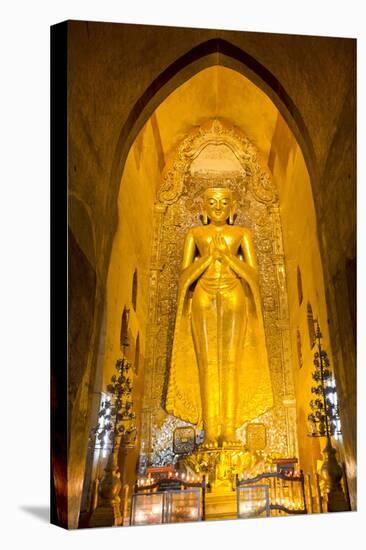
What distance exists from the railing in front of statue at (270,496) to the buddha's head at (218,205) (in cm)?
274

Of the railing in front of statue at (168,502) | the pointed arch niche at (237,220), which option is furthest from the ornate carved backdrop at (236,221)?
the railing in front of statue at (168,502)

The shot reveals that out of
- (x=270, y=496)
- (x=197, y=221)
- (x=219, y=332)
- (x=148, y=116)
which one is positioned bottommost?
(x=270, y=496)

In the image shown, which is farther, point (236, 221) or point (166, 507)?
point (236, 221)

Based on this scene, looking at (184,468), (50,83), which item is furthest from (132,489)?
(50,83)

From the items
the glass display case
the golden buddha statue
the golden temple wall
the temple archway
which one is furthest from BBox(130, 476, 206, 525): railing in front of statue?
the golden temple wall

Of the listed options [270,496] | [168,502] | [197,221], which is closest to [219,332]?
[197,221]

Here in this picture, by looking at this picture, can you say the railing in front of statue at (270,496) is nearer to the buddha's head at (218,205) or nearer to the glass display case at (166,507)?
the glass display case at (166,507)

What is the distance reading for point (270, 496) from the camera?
41.1 feet

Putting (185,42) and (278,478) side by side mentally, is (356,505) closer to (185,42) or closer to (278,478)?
(278,478)

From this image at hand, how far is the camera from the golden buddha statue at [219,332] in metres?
12.9

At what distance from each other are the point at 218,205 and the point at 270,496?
10.2 feet

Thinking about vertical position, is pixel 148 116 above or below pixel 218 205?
above

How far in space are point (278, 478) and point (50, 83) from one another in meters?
4.64

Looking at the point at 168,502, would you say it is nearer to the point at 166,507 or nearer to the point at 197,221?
the point at 166,507
